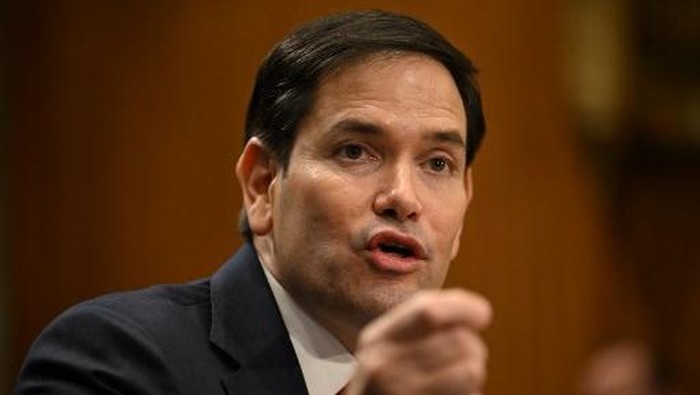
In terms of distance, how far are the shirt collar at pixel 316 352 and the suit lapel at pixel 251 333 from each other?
0.03m

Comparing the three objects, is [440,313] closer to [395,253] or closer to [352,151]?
[395,253]

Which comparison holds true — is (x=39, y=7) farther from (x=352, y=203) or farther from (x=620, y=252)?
(x=352, y=203)

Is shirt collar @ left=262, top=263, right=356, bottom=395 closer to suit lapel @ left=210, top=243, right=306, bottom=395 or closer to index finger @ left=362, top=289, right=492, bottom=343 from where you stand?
suit lapel @ left=210, top=243, right=306, bottom=395

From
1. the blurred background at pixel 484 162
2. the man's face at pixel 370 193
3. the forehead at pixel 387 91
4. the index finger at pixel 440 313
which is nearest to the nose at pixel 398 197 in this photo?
the man's face at pixel 370 193

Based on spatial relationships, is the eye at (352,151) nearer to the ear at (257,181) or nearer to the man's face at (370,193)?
the man's face at (370,193)

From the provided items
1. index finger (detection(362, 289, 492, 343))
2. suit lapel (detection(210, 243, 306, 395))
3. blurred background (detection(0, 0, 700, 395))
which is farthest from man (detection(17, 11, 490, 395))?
blurred background (detection(0, 0, 700, 395))

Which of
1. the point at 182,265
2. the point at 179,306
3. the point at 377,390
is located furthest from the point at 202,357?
the point at 182,265

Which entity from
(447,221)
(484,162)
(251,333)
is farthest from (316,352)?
(484,162)

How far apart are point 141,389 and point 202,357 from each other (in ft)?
0.57

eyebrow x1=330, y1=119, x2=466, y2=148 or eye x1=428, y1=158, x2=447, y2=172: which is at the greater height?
eyebrow x1=330, y1=119, x2=466, y2=148

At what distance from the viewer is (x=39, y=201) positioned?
16.4ft

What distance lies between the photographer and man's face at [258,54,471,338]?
2.32m

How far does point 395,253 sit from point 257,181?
15.7 inches

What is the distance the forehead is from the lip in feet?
0.76
